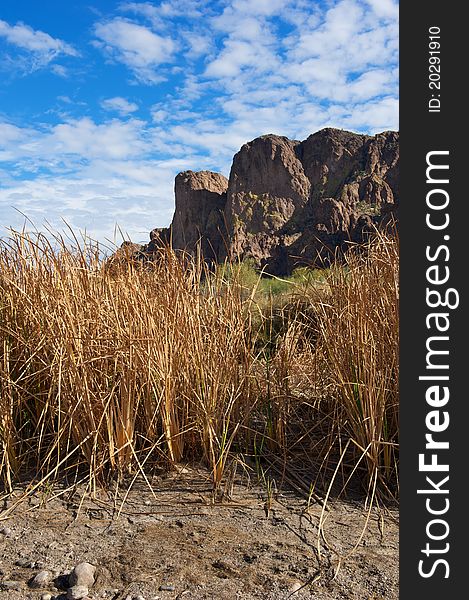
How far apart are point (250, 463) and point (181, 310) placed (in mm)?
744

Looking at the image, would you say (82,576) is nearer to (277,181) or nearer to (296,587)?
(296,587)

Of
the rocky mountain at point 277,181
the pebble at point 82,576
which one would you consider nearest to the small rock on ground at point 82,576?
the pebble at point 82,576

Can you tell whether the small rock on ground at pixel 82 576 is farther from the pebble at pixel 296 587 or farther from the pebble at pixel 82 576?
the pebble at pixel 296 587

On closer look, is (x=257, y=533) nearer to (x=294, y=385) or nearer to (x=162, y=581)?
(x=162, y=581)

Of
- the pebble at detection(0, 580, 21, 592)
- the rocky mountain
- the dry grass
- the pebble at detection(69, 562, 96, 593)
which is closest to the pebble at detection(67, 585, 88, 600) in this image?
the pebble at detection(69, 562, 96, 593)

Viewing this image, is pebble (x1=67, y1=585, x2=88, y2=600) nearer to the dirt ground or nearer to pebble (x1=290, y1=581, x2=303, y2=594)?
the dirt ground

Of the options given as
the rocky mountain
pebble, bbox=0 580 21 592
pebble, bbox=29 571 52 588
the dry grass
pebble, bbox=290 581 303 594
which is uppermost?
Answer: the rocky mountain

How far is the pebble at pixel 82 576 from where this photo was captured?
5.88ft

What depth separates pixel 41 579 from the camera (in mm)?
1827

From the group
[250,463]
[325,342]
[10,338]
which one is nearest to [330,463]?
[250,463]

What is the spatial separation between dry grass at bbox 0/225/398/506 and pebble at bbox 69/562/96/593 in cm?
49

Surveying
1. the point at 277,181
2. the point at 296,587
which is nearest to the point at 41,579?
the point at 296,587

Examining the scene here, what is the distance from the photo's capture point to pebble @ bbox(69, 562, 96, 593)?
5.88 feet

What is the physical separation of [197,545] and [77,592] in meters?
0.42
